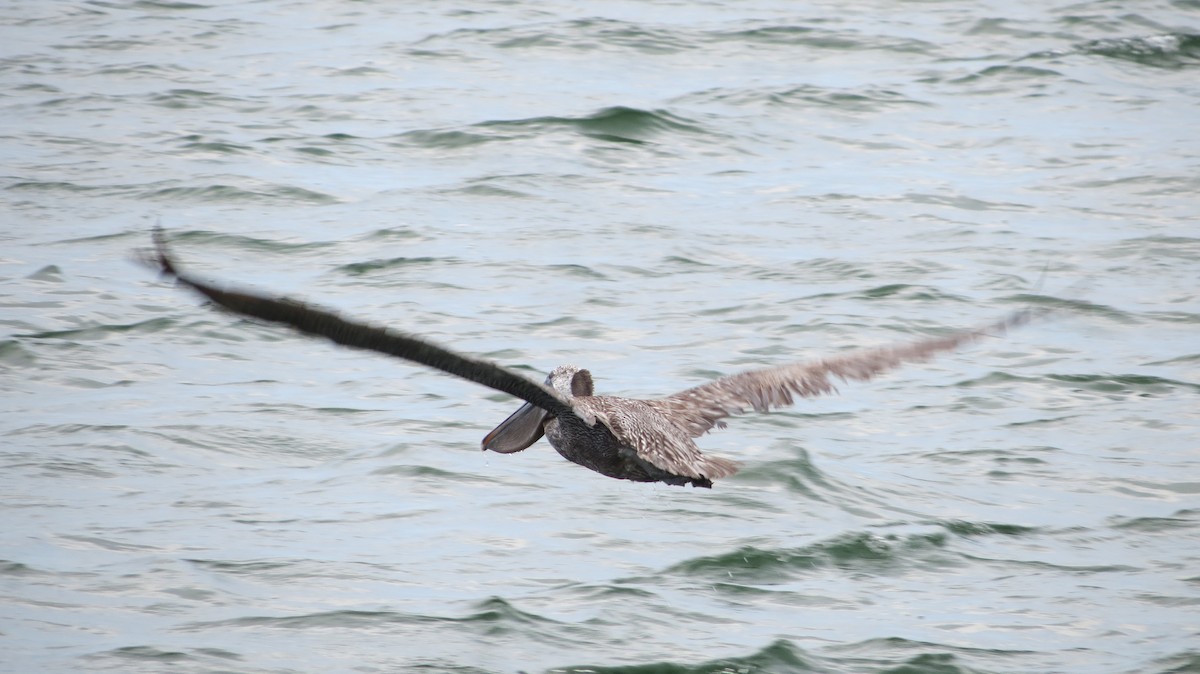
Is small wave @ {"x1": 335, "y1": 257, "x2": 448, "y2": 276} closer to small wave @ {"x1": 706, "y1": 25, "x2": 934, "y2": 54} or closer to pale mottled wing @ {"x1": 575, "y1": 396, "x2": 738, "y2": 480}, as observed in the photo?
pale mottled wing @ {"x1": 575, "y1": 396, "x2": 738, "y2": 480}

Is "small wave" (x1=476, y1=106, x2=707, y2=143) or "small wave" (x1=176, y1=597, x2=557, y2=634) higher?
"small wave" (x1=476, y1=106, x2=707, y2=143)

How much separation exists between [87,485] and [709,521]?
138 inches

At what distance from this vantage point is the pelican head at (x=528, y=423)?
26.8ft

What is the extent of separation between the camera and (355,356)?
11.6 metres

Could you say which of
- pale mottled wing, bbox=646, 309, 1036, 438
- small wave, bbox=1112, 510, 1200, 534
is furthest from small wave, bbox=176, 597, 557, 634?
small wave, bbox=1112, 510, 1200, 534

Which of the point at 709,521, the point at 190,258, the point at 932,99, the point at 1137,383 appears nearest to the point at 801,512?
Result: the point at 709,521

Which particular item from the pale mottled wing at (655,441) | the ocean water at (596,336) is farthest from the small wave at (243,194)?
the pale mottled wing at (655,441)

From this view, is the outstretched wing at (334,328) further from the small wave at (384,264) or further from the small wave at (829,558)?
the small wave at (384,264)

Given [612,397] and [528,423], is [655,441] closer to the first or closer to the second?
[612,397]

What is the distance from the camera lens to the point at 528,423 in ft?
27.0

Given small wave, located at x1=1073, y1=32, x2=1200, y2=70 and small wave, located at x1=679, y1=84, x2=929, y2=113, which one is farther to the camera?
small wave, located at x1=1073, y1=32, x2=1200, y2=70

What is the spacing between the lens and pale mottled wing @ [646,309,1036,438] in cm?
859

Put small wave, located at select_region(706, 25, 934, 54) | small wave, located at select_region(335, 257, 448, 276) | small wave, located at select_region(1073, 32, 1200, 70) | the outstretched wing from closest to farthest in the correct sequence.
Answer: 1. the outstretched wing
2. small wave, located at select_region(335, 257, 448, 276)
3. small wave, located at select_region(1073, 32, 1200, 70)
4. small wave, located at select_region(706, 25, 934, 54)

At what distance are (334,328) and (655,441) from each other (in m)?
2.13
